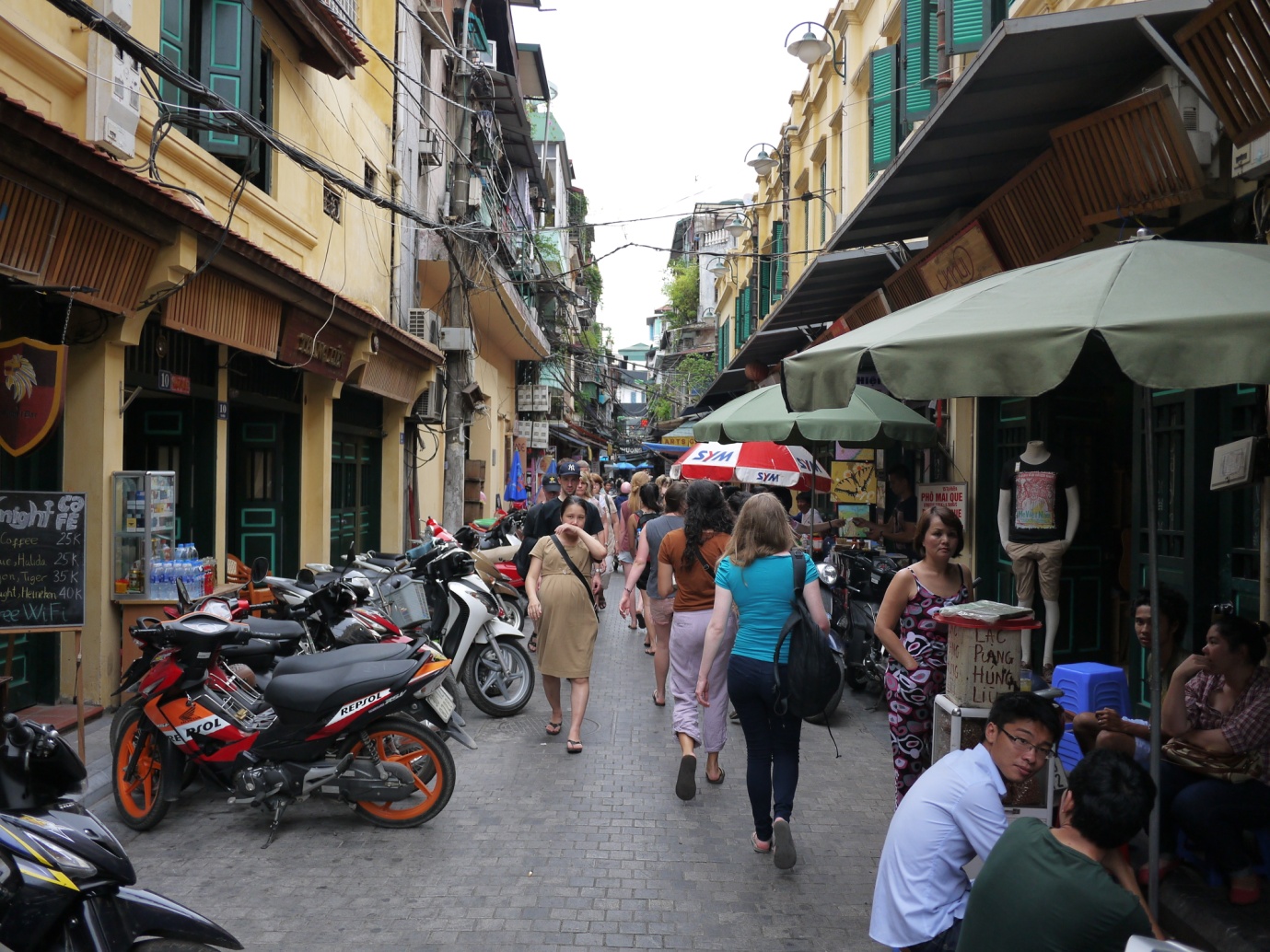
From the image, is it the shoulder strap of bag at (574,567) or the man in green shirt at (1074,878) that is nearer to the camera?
the man in green shirt at (1074,878)

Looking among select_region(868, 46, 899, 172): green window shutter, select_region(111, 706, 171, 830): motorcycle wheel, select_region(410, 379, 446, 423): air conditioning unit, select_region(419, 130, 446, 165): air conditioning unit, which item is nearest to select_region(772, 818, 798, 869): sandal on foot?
select_region(111, 706, 171, 830): motorcycle wheel

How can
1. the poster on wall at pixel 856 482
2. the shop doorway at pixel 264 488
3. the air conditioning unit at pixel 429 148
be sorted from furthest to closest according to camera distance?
the air conditioning unit at pixel 429 148
the poster on wall at pixel 856 482
the shop doorway at pixel 264 488

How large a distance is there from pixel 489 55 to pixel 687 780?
69.5ft

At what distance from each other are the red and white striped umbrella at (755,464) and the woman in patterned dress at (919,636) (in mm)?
6325

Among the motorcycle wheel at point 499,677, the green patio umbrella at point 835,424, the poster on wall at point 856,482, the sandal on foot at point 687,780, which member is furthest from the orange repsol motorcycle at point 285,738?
the poster on wall at point 856,482

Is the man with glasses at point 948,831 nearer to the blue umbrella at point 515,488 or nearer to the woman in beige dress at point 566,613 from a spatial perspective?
the woman in beige dress at point 566,613

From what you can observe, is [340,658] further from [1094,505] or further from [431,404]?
[431,404]

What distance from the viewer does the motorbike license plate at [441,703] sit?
580 centimetres

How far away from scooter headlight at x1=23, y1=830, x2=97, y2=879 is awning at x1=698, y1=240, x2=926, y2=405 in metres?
9.02

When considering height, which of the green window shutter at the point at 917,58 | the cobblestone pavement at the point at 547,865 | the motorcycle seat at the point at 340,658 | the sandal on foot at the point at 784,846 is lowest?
the cobblestone pavement at the point at 547,865

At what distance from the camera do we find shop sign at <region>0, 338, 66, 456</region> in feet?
20.2

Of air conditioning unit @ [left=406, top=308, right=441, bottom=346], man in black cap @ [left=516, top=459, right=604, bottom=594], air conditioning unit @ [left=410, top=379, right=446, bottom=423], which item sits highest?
air conditioning unit @ [left=406, top=308, right=441, bottom=346]

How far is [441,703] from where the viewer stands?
5867 mm

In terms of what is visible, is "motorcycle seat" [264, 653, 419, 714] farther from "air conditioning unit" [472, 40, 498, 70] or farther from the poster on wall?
"air conditioning unit" [472, 40, 498, 70]
